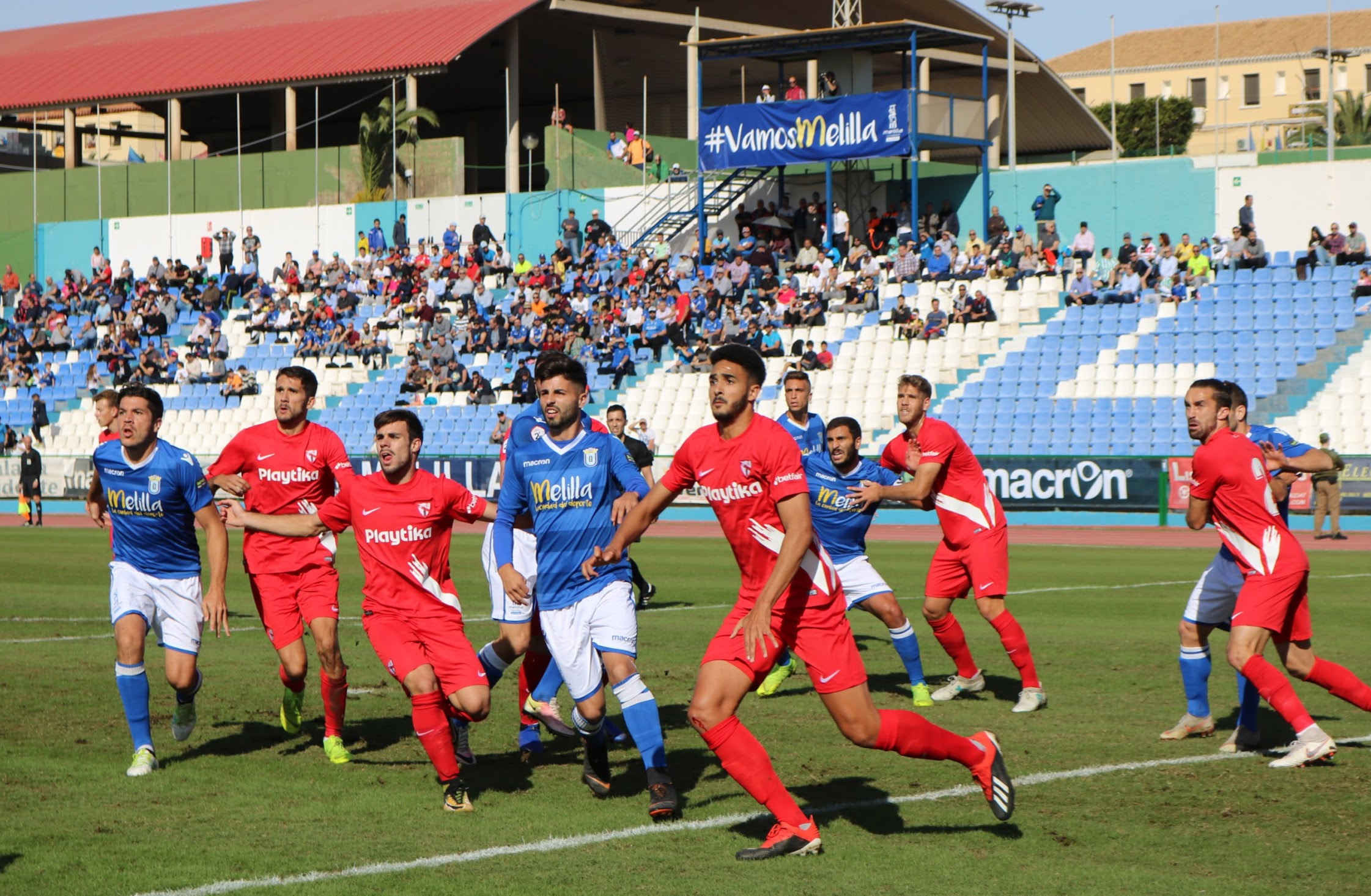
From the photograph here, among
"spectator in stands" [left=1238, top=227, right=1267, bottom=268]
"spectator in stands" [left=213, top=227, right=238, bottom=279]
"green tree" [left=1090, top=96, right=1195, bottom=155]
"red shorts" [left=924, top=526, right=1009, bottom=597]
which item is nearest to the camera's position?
"red shorts" [left=924, top=526, right=1009, bottom=597]

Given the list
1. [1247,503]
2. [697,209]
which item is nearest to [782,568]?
[1247,503]

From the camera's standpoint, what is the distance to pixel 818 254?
131ft

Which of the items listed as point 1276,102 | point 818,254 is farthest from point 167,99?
point 1276,102

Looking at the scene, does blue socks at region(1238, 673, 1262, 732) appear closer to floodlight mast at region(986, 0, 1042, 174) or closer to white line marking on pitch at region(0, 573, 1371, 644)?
white line marking on pitch at region(0, 573, 1371, 644)

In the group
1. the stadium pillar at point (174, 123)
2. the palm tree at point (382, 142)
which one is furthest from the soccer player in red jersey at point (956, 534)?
the stadium pillar at point (174, 123)

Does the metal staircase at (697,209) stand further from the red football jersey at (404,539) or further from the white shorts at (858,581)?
the red football jersey at (404,539)

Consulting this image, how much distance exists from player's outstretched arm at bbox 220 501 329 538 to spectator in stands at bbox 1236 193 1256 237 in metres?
30.8

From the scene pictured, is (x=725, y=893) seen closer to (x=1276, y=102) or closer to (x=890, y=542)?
(x=890, y=542)

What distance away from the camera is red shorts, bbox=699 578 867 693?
696cm

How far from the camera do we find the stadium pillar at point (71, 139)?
5516cm

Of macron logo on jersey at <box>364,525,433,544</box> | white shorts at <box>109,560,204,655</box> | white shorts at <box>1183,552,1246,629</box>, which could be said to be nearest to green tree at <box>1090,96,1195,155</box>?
white shorts at <box>1183,552,1246,629</box>

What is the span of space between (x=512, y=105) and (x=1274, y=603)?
3972 centimetres

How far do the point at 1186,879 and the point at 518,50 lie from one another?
147 ft

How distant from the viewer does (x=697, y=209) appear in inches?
1729
